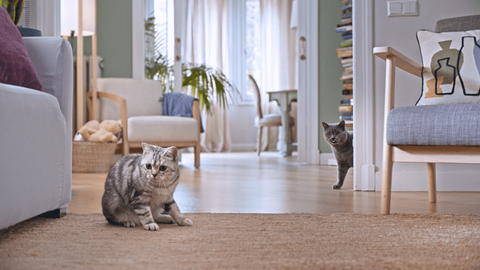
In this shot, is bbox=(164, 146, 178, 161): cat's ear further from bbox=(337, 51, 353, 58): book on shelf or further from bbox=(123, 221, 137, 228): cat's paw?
bbox=(337, 51, 353, 58): book on shelf

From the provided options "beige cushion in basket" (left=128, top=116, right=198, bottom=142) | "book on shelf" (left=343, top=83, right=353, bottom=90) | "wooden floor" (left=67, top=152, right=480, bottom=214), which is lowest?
"wooden floor" (left=67, top=152, right=480, bottom=214)

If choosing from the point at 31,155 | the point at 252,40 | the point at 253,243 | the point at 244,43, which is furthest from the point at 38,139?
the point at 252,40

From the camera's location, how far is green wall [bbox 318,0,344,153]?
4.06 m

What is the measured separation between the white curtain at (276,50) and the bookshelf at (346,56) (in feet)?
8.20

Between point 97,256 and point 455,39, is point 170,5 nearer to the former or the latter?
point 455,39

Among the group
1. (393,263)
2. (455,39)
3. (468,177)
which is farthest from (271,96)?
(393,263)

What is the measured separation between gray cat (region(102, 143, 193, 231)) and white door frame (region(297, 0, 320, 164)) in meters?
2.92

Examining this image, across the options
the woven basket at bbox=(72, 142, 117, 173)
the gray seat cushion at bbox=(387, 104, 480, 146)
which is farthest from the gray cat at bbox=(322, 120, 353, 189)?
the woven basket at bbox=(72, 142, 117, 173)

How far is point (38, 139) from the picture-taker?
120 centimetres

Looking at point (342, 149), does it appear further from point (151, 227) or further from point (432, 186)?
point (151, 227)

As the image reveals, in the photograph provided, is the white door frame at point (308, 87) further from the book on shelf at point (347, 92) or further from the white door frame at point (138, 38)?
the white door frame at point (138, 38)

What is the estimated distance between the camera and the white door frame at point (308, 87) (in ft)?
13.4

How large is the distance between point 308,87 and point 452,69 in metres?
2.49

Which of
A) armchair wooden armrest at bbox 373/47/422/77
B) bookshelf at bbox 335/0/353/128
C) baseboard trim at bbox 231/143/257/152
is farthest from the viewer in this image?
baseboard trim at bbox 231/143/257/152
